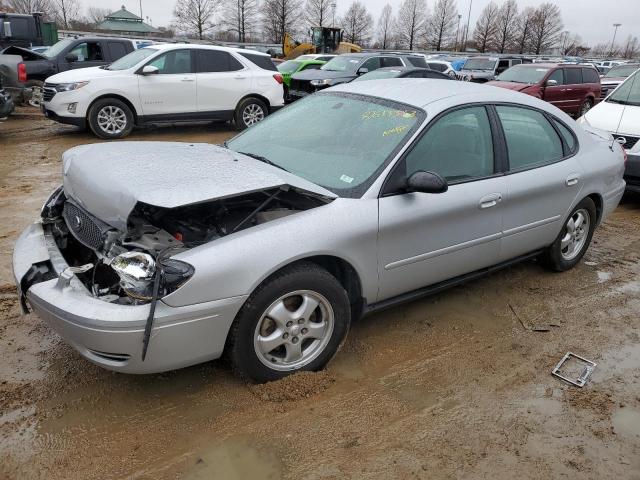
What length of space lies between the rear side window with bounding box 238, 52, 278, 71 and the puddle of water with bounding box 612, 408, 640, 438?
9.95 meters

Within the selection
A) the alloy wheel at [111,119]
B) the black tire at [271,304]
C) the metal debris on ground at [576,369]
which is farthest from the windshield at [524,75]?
the black tire at [271,304]

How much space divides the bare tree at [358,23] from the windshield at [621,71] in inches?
2036

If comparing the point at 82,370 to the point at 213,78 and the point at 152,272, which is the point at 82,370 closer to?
the point at 152,272

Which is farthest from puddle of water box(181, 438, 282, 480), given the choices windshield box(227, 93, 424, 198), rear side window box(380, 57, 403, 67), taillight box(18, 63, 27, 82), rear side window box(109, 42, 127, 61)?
rear side window box(380, 57, 403, 67)

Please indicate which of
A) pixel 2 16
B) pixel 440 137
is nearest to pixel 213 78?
pixel 440 137

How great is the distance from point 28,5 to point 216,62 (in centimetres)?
6147

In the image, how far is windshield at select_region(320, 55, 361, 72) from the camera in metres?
14.5

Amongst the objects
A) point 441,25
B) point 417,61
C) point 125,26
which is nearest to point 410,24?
point 441,25

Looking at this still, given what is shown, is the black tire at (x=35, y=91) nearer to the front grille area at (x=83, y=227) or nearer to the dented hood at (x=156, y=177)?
the dented hood at (x=156, y=177)

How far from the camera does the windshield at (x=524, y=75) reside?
13.6 meters

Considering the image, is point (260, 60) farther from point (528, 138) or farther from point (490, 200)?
point (490, 200)

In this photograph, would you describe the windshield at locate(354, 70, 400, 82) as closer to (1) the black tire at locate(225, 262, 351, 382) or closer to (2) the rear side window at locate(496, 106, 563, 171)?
(2) the rear side window at locate(496, 106, 563, 171)

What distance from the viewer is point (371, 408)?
114 inches

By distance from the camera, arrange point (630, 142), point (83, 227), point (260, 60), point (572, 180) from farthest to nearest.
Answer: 1. point (260, 60)
2. point (630, 142)
3. point (572, 180)
4. point (83, 227)
